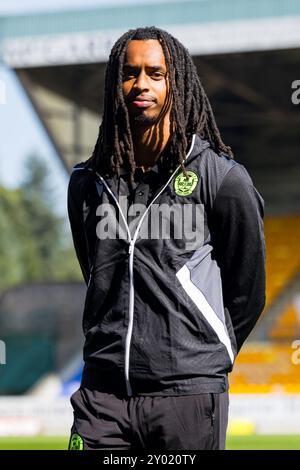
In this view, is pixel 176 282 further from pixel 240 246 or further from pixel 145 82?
pixel 145 82

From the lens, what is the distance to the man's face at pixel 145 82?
3314 mm

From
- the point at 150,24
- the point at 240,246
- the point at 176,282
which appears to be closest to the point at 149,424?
the point at 176,282

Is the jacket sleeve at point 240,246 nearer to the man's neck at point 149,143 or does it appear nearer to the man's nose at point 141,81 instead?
the man's neck at point 149,143

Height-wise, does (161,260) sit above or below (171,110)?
below

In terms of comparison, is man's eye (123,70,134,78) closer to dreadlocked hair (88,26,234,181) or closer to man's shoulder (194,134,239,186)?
dreadlocked hair (88,26,234,181)

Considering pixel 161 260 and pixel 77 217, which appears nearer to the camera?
pixel 161 260

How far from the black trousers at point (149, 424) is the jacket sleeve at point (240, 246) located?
376mm

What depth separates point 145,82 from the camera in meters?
3.30

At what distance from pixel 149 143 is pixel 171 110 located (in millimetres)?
122

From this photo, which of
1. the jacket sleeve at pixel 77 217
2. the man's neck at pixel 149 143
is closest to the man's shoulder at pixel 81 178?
the jacket sleeve at pixel 77 217

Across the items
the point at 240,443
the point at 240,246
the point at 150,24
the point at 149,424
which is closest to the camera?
the point at 149,424

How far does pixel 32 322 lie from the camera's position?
32.4 meters

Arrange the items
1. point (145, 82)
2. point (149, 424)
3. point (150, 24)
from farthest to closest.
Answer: point (150, 24)
point (145, 82)
point (149, 424)

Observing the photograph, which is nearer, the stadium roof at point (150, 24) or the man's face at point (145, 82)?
the man's face at point (145, 82)
